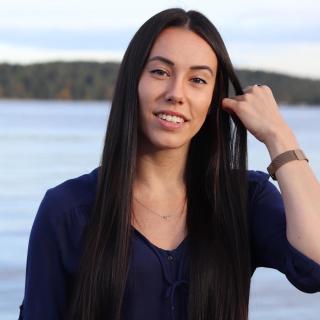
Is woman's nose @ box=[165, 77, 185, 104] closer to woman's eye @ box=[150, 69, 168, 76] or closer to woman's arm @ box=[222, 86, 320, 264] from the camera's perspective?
woman's eye @ box=[150, 69, 168, 76]

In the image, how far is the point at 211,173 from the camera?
363cm

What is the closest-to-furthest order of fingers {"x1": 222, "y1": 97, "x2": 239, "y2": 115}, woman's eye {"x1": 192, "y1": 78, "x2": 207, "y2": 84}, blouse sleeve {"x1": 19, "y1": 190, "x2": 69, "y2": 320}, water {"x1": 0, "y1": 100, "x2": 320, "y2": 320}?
blouse sleeve {"x1": 19, "y1": 190, "x2": 69, "y2": 320}, woman's eye {"x1": 192, "y1": 78, "x2": 207, "y2": 84}, fingers {"x1": 222, "y1": 97, "x2": 239, "y2": 115}, water {"x1": 0, "y1": 100, "x2": 320, "y2": 320}

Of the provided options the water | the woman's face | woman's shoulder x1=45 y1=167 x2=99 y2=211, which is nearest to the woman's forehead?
the woman's face

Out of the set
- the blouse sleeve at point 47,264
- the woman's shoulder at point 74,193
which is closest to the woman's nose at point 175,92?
the woman's shoulder at point 74,193

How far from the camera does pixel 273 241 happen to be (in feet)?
11.5

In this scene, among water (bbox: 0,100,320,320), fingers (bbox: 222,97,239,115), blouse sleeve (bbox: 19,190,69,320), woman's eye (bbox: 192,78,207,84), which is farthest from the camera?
water (bbox: 0,100,320,320)

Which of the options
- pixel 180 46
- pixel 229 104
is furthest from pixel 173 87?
pixel 229 104

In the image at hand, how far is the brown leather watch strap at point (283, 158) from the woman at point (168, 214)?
13 millimetres

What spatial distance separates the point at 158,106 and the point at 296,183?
47 centimetres

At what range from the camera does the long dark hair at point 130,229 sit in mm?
3432

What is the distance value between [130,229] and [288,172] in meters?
0.51

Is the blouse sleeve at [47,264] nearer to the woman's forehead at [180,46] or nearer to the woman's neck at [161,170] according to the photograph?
the woman's neck at [161,170]

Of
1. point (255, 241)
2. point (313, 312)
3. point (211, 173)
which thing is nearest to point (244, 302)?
point (255, 241)

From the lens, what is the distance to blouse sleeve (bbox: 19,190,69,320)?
11.2 feet
